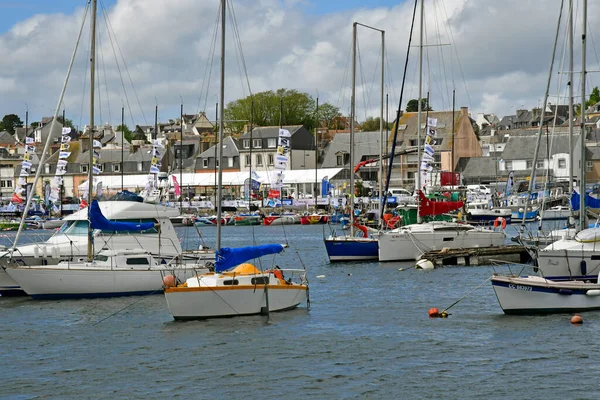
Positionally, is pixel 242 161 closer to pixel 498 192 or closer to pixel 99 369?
pixel 498 192

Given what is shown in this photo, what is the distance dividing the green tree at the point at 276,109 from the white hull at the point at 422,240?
125220 millimetres

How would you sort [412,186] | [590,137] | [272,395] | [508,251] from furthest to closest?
[590,137] < [412,186] < [508,251] < [272,395]

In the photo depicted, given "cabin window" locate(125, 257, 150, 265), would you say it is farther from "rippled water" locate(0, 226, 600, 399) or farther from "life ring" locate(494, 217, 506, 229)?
"life ring" locate(494, 217, 506, 229)

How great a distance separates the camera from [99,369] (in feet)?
97.2

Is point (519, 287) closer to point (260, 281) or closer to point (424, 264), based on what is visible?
point (260, 281)

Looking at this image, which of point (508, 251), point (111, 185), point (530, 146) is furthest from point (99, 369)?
point (530, 146)

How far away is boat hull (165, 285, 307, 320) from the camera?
115ft

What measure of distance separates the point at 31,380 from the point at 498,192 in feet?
359

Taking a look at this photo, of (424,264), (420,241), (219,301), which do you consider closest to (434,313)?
(219,301)

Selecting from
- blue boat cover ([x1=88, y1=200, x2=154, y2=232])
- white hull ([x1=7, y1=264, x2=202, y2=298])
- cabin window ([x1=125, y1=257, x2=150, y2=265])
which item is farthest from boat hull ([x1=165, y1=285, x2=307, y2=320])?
blue boat cover ([x1=88, y1=200, x2=154, y2=232])

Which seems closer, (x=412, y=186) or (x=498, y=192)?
(x=498, y=192)

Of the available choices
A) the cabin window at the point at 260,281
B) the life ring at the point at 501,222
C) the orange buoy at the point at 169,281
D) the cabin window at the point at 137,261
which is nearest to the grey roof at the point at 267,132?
the life ring at the point at 501,222

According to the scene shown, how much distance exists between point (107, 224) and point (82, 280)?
3.09 m

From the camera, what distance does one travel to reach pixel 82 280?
135 feet
